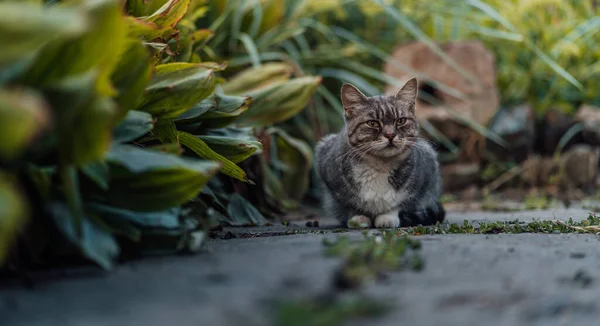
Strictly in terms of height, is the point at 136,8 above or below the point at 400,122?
above

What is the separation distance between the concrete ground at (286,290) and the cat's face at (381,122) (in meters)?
1.14

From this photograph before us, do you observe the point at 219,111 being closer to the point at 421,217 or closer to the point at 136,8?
the point at 136,8

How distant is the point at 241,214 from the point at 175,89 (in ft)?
3.00

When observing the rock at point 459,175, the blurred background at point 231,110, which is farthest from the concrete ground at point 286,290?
the rock at point 459,175

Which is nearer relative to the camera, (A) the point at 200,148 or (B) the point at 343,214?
(A) the point at 200,148

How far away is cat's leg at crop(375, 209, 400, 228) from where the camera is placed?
8.84ft

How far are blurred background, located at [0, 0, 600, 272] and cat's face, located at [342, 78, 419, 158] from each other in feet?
1.24

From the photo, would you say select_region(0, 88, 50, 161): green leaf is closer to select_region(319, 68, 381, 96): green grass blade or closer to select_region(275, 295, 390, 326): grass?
select_region(275, 295, 390, 326): grass

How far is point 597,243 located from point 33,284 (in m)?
1.63

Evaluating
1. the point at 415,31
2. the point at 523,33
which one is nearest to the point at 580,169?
the point at 523,33

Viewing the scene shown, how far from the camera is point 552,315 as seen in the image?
1225 millimetres

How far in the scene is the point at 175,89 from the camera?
2.06 metres

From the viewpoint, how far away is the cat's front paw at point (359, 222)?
8.86ft

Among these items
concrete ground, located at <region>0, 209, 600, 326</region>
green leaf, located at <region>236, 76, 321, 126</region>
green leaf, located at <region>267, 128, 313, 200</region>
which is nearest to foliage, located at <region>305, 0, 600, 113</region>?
green leaf, located at <region>267, 128, 313, 200</region>
